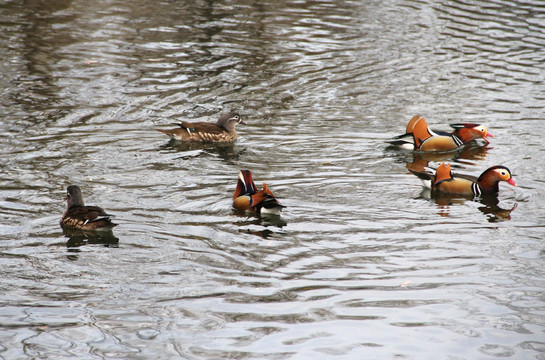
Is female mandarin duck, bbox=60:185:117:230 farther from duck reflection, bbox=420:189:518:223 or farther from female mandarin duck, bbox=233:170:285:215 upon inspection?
duck reflection, bbox=420:189:518:223

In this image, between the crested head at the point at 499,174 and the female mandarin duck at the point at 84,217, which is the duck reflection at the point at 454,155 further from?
the female mandarin duck at the point at 84,217

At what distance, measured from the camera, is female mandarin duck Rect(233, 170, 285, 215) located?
377 inches

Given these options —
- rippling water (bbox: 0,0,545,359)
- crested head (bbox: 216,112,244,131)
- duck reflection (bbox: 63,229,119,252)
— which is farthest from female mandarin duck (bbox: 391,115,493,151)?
duck reflection (bbox: 63,229,119,252)

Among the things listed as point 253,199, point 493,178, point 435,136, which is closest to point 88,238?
point 253,199

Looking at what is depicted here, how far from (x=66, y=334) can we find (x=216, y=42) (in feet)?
49.6

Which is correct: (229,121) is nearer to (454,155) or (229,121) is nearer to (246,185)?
(246,185)

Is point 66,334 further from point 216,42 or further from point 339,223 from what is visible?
point 216,42

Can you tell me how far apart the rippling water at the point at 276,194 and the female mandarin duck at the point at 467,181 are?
233 mm

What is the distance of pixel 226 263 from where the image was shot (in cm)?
827

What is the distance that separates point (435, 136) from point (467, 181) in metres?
2.13

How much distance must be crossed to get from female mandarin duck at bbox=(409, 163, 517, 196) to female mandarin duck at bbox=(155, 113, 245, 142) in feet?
13.0

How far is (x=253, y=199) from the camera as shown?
9.71m

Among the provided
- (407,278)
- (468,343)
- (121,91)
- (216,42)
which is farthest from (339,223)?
(216,42)

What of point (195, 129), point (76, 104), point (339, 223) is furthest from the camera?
point (76, 104)
